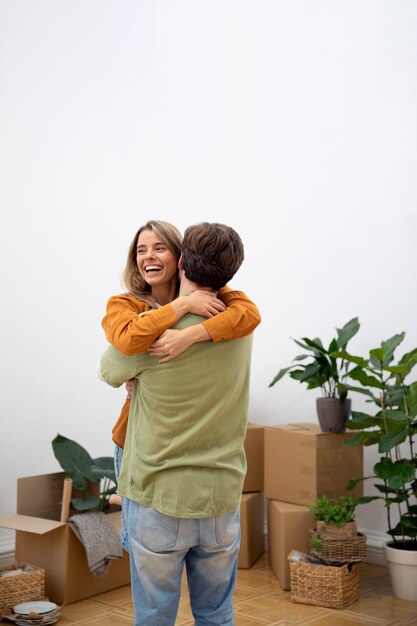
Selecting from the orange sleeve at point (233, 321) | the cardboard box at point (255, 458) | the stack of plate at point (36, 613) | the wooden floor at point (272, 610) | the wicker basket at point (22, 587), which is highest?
the orange sleeve at point (233, 321)

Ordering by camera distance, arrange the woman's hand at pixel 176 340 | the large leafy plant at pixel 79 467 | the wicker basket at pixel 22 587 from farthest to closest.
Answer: the large leafy plant at pixel 79 467
the wicker basket at pixel 22 587
the woman's hand at pixel 176 340

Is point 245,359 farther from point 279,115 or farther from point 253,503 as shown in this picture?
point 279,115

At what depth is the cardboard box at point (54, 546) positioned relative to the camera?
10.7 ft

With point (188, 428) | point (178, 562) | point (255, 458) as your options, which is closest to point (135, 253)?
point (188, 428)

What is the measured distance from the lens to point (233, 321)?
1.72m

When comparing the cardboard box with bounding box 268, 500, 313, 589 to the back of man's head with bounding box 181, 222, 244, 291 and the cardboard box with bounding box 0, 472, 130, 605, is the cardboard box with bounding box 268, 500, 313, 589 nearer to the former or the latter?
the cardboard box with bounding box 0, 472, 130, 605

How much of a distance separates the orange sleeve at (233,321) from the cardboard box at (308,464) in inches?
73.3

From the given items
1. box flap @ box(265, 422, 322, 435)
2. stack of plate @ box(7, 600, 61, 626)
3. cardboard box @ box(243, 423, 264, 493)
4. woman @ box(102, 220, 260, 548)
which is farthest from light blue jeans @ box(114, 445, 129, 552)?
cardboard box @ box(243, 423, 264, 493)

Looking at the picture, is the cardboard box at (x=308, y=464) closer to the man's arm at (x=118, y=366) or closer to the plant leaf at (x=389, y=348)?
the plant leaf at (x=389, y=348)

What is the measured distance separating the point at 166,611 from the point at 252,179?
3.05 metres

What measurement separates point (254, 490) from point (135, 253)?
2.31 m

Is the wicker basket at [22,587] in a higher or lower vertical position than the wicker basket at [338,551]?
lower

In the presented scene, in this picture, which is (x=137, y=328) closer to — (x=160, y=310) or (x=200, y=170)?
(x=160, y=310)

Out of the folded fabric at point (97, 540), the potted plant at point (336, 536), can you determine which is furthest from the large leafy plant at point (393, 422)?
the folded fabric at point (97, 540)
